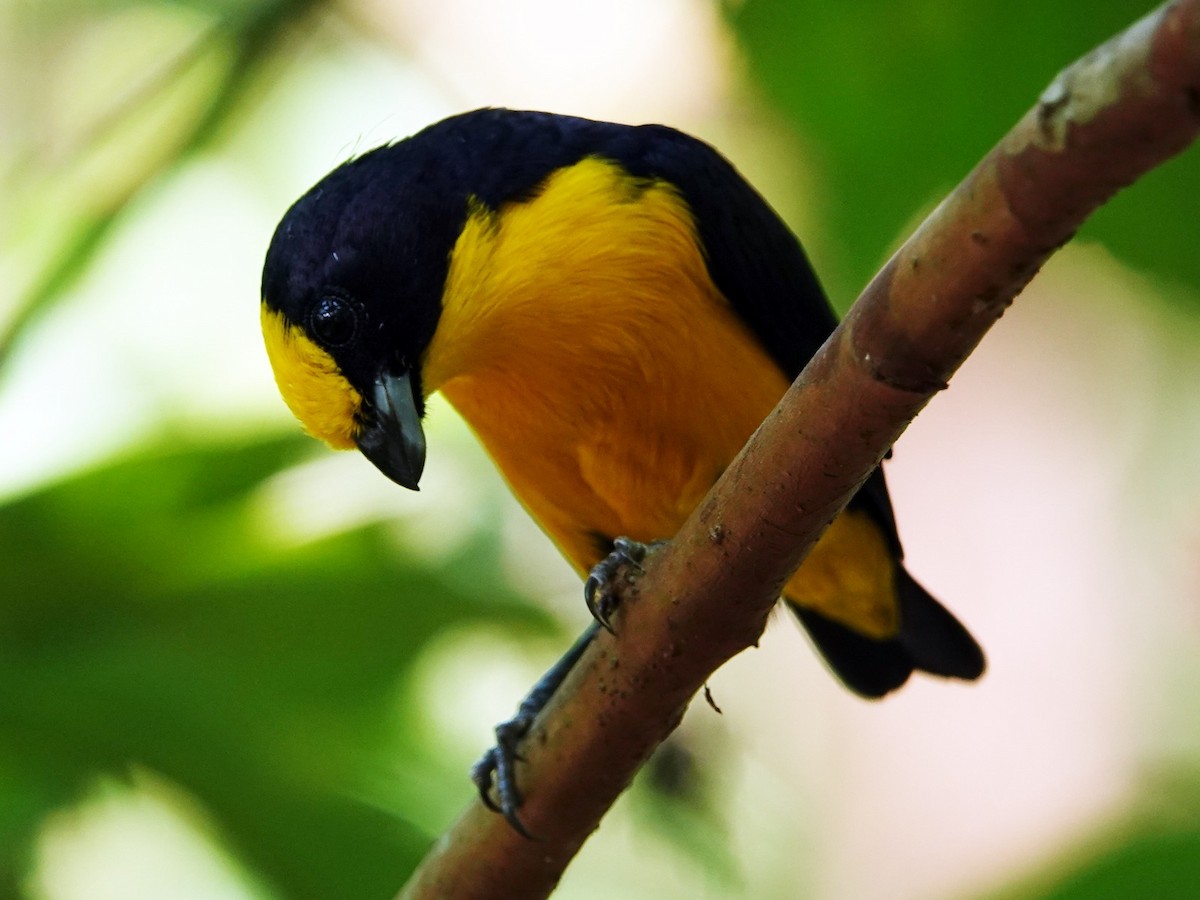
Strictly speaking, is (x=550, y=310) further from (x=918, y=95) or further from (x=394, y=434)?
(x=918, y=95)

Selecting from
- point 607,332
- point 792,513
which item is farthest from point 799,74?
point 792,513

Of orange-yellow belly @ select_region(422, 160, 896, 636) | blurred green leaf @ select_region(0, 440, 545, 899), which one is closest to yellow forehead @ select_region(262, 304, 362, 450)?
orange-yellow belly @ select_region(422, 160, 896, 636)

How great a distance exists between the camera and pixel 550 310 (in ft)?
8.42

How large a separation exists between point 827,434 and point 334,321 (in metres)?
1.05

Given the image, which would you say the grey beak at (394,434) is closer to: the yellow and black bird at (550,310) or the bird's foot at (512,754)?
the yellow and black bird at (550,310)

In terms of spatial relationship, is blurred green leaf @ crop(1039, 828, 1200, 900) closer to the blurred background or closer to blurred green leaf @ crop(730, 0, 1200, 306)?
the blurred background

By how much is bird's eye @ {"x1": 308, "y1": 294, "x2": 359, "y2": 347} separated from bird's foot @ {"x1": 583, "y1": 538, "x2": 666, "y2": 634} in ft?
1.92

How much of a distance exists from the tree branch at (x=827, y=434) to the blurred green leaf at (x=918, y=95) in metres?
0.97

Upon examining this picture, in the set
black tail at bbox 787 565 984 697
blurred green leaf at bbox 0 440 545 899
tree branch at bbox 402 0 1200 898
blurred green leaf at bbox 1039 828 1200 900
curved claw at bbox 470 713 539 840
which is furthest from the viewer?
black tail at bbox 787 565 984 697

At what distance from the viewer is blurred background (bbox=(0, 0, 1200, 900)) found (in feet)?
8.44

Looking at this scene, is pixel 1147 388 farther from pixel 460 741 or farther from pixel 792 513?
pixel 792 513

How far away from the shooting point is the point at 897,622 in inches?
124

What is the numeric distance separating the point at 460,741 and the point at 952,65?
1.77 metres

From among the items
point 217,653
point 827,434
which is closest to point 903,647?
point 217,653
